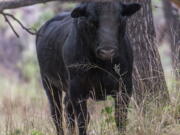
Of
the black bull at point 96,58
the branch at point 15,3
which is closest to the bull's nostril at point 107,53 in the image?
the black bull at point 96,58

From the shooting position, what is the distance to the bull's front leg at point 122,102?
7.47 meters

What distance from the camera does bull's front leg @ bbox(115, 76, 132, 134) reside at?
294 inches

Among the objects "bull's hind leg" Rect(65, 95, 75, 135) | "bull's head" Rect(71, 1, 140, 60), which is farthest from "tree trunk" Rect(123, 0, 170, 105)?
"bull's head" Rect(71, 1, 140, 60)

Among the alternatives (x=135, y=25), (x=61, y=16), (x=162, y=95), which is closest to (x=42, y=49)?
(x=61, y=16)

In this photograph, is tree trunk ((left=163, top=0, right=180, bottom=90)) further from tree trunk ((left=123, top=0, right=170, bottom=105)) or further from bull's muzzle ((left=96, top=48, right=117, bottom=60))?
bull's muzzle ((left=96, top=48, right=117, bottom=60))

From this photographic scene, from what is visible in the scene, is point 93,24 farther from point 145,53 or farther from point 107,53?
point 145,53

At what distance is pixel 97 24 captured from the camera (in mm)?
7051

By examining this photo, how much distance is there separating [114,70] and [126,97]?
1.31ft

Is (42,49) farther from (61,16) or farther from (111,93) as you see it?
(111,93)

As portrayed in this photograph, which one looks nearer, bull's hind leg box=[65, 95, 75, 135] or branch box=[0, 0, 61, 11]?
branch box=[0, 0, 61, 11]

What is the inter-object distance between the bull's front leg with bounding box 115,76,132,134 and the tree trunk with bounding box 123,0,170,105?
30.3 inches

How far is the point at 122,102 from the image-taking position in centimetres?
759

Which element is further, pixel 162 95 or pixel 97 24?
pixel 162 95

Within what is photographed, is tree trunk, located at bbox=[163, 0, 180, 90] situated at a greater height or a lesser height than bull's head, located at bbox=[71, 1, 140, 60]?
lesser
